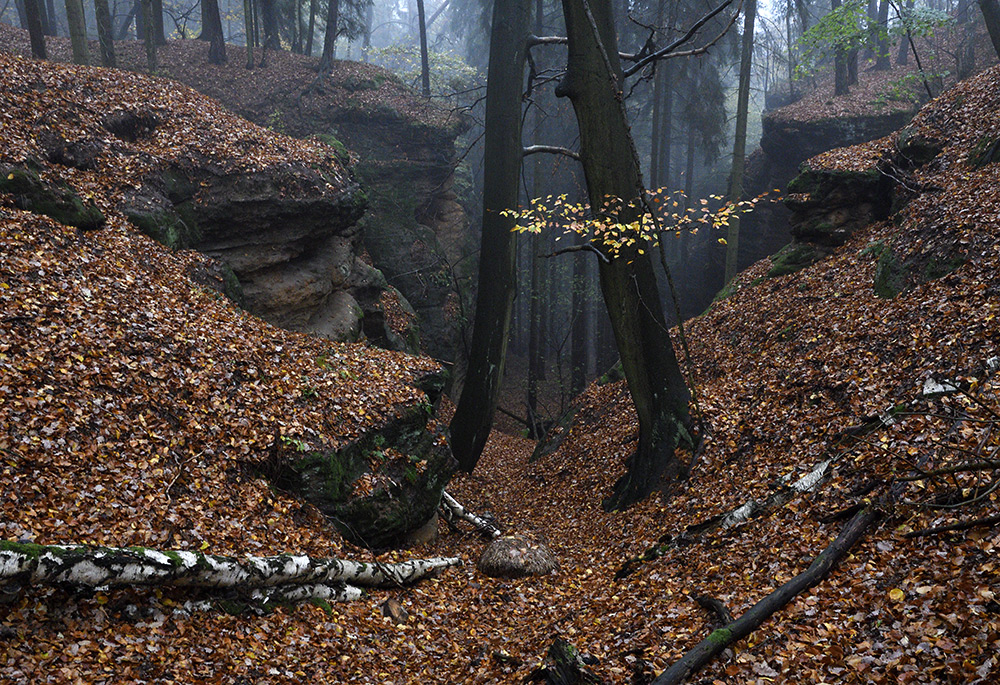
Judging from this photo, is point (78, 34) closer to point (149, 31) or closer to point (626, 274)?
point (149, 31)

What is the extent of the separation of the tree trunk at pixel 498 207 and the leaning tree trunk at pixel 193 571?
4456mm

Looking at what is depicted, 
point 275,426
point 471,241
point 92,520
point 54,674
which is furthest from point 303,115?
point 54,674

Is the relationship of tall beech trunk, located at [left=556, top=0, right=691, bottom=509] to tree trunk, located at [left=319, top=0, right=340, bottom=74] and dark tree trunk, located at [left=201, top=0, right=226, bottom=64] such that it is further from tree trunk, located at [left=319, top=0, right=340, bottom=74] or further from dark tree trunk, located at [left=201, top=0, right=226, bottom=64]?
dark tree trunk, located at [left=201, top=0, right=226, bottom=64]

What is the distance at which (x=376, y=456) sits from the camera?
7.41 meters

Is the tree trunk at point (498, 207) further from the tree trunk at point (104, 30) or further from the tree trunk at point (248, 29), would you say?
the tree trunk at point (248, 29)

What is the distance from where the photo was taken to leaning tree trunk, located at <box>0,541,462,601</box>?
150 inches

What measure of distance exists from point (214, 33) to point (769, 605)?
25000 mm

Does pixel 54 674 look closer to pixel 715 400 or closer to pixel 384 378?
pixel 384 378

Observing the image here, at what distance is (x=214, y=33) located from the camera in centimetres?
2123

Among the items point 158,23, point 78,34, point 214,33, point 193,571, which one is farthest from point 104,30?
point 193,571

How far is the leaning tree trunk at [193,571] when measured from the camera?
380 cm

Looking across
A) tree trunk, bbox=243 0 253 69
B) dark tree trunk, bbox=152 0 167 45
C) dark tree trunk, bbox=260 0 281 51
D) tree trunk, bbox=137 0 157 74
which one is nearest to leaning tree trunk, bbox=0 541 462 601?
tree trunk, bbox=137 0 157 74

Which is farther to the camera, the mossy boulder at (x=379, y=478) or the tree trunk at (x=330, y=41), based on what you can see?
the tree trunk at (x=330, y=41)

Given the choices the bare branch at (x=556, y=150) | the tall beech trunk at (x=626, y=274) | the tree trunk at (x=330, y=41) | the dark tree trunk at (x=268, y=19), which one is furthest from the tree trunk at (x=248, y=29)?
the tall beech trunk at (x=626, y=274)
